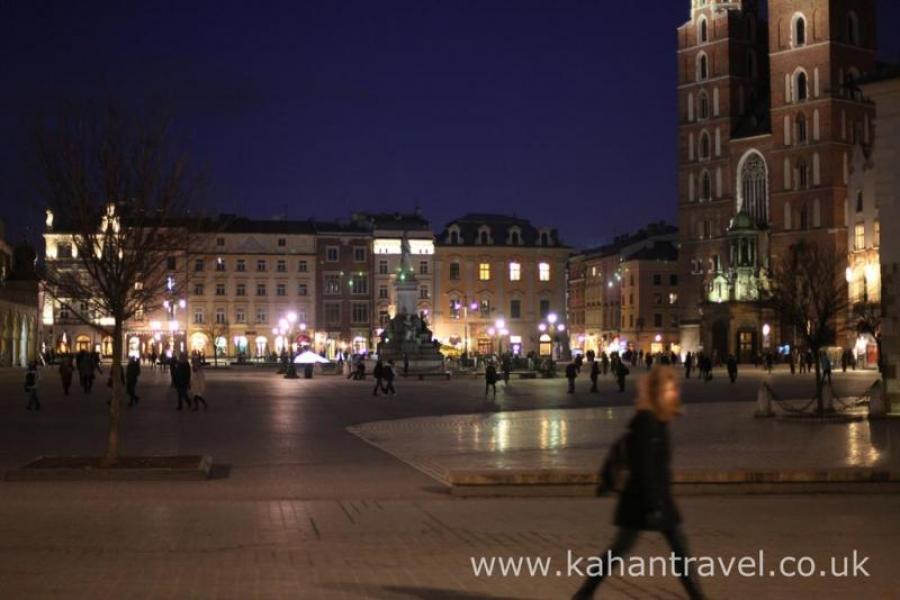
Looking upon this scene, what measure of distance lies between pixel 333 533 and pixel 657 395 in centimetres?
541

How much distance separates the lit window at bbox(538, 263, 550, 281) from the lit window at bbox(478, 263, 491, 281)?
17.3 ft

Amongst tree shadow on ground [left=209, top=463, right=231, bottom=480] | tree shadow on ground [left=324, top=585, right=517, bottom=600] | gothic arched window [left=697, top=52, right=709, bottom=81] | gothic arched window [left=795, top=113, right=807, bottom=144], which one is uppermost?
gothic arched window [left=697, top=52, right=709, bottom=81]

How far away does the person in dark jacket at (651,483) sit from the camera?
7895 millimetres

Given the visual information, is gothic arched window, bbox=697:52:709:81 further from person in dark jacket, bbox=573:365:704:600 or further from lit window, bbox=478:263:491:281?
person in dark jacket, bbox=573:365:704:600

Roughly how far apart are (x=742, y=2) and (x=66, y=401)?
8752cm

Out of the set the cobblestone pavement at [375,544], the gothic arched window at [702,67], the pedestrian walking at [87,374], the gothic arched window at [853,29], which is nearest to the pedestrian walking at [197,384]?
the pedestrian walking at [87,374]

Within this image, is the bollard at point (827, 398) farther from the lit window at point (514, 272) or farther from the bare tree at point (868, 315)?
the lit window at point (514, 272)

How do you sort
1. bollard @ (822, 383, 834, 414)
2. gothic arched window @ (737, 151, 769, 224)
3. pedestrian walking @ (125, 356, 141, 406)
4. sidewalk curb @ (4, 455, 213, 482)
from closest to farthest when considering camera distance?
1. sidewalk curb @ (4, 455, 213, 482)
2. bollard @ (822, 383, 834, 414)
3. pedestrian walking @ (125, 356, 141, 406)
4. gothic arched window @ (737, 151, 769, 224)

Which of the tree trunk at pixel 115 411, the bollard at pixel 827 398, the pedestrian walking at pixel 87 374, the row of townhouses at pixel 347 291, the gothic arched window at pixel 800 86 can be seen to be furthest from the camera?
the row of townhouses at pixel 347 291

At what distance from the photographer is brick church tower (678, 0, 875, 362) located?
98125 millimetres

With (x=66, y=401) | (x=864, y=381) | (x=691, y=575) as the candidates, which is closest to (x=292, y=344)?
(x=864, y=381)

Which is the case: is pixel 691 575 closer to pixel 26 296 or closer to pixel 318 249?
pixel 26 296

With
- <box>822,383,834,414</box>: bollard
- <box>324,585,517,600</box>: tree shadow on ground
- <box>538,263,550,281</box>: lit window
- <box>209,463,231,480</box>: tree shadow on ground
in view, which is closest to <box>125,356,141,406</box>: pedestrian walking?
<box>209,463,231,480</box>: tree shadow on ground

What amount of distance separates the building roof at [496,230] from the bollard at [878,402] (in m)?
90.7
